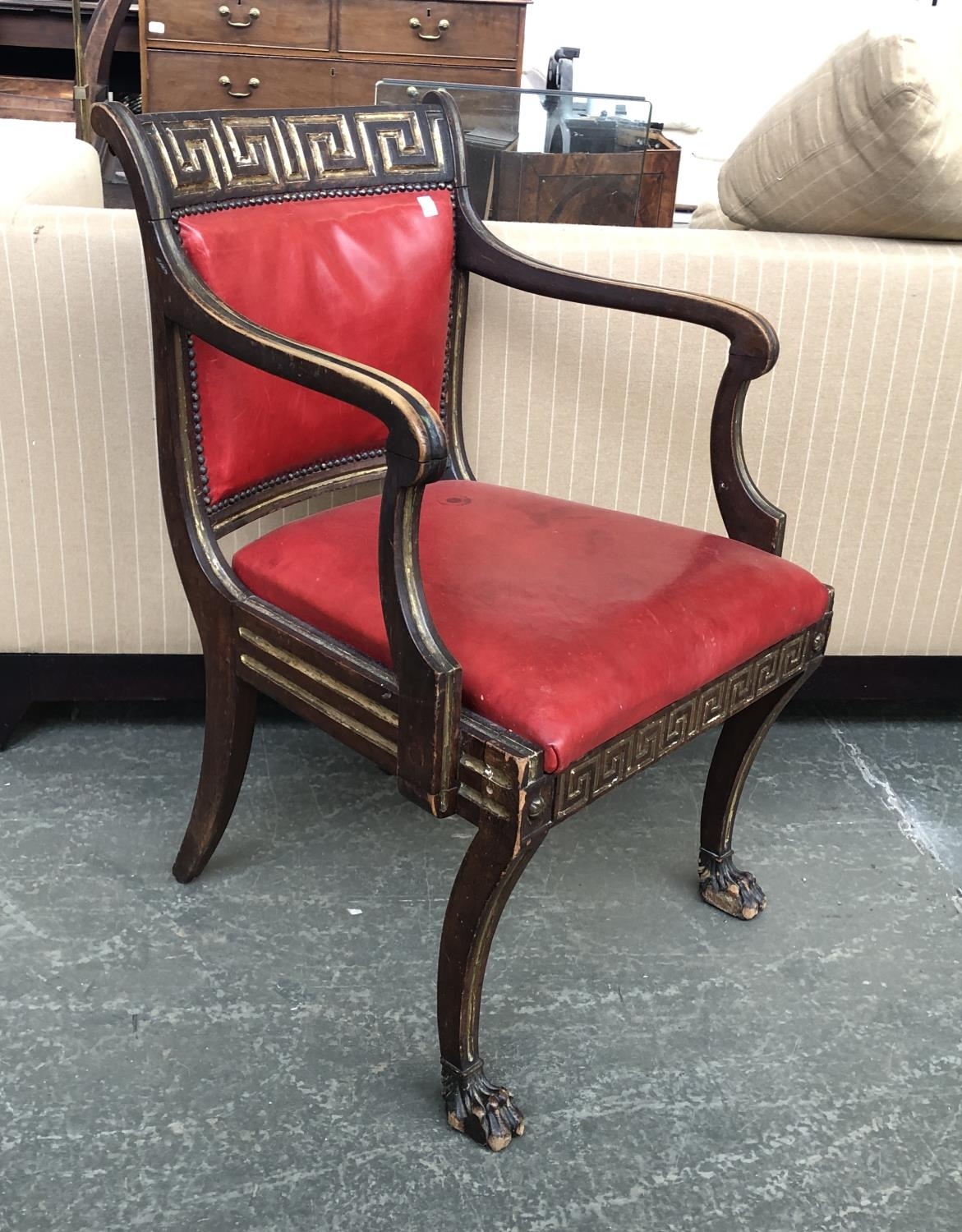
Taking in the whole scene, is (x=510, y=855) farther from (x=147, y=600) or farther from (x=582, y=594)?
(x=147, y=600)

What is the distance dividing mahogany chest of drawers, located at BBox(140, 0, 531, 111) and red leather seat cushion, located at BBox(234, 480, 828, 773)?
128 inches

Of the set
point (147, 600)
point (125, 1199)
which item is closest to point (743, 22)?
point (147, 600)

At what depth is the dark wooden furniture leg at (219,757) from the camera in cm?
134

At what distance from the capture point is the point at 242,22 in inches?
158

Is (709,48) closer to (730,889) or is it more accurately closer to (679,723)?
(730,889)

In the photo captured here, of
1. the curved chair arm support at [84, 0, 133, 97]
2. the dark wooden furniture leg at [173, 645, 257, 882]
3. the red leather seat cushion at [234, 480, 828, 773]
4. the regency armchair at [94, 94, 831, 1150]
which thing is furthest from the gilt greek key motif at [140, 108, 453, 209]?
the curved chair arm support at [84, 0, 133, 97]

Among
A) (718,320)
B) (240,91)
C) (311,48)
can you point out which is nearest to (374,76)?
(311,48)

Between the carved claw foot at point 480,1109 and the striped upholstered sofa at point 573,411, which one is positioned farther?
the striped upholstered sofa at point 573,411

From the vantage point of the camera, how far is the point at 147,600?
167 cm

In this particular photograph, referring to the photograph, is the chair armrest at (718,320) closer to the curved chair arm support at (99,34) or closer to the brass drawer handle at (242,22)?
the curved chair arm support at (99,34)

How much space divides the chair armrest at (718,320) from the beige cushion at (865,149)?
1.09ft

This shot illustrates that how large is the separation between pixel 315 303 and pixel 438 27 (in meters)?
3.26

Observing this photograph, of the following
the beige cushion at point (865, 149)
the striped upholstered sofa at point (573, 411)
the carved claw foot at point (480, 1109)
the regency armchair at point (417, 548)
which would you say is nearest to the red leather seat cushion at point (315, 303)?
the regency armchair at point (417, 548)

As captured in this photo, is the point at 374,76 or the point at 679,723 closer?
the point at 679,723
